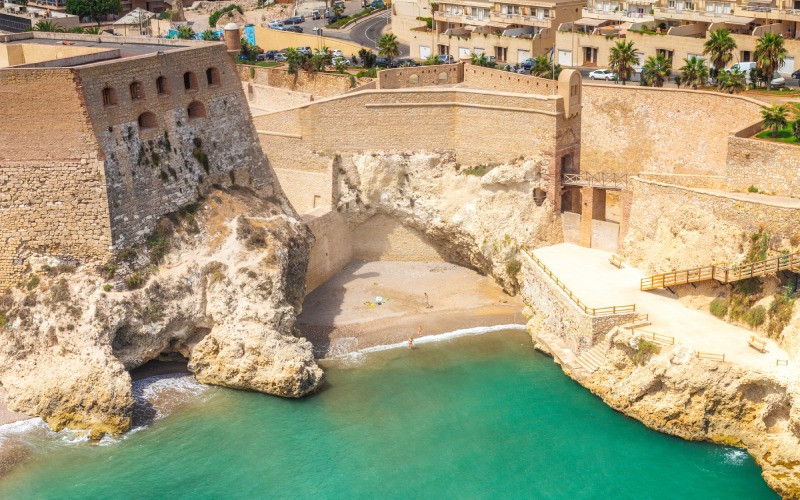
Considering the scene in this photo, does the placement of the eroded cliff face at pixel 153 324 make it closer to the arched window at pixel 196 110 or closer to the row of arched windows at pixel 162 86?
the arched window at pixel 196 110

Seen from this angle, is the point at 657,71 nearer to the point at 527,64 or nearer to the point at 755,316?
the point at 527,64

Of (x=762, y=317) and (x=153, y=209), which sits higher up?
(x=153, y=209)

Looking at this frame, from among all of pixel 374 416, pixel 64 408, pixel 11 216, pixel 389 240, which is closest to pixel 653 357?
pixel 374 416

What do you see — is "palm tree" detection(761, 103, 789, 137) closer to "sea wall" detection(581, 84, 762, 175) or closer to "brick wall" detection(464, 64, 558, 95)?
"sea wall" detection(581, 84, 762, 175)

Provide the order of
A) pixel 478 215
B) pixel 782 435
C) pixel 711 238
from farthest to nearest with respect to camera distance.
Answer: pixel 478 215, pixel 711 238, pixel 782 435

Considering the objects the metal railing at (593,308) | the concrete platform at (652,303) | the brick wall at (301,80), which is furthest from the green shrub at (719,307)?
the brick wall at (301,80)

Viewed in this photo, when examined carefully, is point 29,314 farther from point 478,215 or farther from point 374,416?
point 478,215

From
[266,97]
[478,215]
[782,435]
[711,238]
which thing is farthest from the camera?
[266,97]
